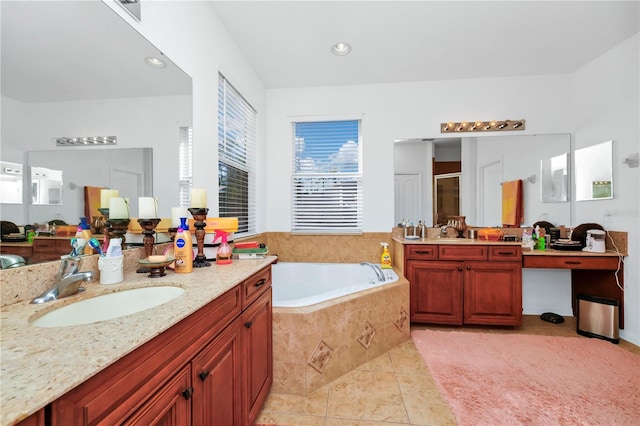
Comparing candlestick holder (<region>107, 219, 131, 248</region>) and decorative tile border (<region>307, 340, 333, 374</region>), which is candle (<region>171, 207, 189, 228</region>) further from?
decorative tile border (<region>307, 340, 333, 374</region>)

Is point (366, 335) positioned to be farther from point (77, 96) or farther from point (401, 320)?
point (77, 96)

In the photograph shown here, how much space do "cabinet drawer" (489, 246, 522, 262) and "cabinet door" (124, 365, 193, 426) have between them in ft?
8.86

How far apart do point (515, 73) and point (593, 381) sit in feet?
9.53

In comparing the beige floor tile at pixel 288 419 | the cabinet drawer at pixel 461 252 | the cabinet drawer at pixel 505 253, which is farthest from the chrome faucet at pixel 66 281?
the cabinet drawer at pixel 505 253

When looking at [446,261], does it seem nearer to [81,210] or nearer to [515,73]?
[515,73]

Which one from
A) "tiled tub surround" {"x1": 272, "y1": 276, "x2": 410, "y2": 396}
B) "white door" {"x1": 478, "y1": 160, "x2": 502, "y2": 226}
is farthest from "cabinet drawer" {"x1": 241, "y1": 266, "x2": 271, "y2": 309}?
"white door" {"x1": 478, "y1": 160, "x2": 502, "y2": 226}

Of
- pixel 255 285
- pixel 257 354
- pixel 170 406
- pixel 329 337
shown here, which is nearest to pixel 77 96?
pixel 255 285

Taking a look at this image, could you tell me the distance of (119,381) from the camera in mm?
597

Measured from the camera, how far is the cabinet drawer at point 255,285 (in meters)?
1.31

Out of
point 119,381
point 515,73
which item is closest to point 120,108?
point 119,381

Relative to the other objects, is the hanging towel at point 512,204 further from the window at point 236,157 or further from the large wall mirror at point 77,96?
the large wall mirror at point 77,96

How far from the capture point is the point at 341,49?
100.0 inches

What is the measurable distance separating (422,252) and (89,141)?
103 inches

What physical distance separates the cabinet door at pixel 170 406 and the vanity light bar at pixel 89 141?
993 millimetres
